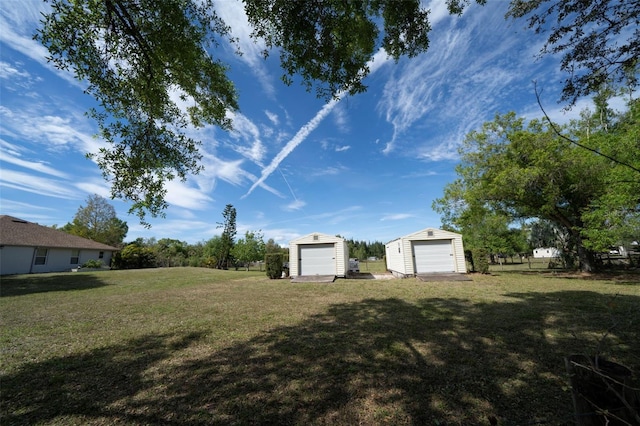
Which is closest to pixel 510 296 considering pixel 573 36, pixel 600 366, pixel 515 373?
pixel 515 373

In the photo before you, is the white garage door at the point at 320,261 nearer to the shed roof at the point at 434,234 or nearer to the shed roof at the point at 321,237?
the shed roof at the point at 321,237

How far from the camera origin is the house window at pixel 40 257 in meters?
Result: 20.9

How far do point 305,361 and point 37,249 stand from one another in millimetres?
28009

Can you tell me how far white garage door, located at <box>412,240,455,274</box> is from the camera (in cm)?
1611

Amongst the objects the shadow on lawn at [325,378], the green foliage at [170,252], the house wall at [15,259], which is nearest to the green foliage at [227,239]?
the green foliage at [170,252]

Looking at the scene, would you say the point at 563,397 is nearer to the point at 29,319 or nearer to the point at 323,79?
the point at 323,79

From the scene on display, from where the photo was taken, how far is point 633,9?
3.84 m

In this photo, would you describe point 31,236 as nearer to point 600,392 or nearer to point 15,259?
point 15,259

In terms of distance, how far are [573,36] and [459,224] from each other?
58.1ft

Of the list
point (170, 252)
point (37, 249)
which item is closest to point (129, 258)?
point (37, 249)

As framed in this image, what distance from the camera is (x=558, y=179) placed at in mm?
14352

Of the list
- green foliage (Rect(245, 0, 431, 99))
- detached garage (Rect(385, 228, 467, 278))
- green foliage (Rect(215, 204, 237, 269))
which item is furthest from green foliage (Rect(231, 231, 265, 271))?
green foliage (Rect(245, 0, 431, 99))

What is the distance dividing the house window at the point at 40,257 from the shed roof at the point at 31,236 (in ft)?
2.28

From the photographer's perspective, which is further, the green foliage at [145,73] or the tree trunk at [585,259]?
the tree trunk at [585,259]
